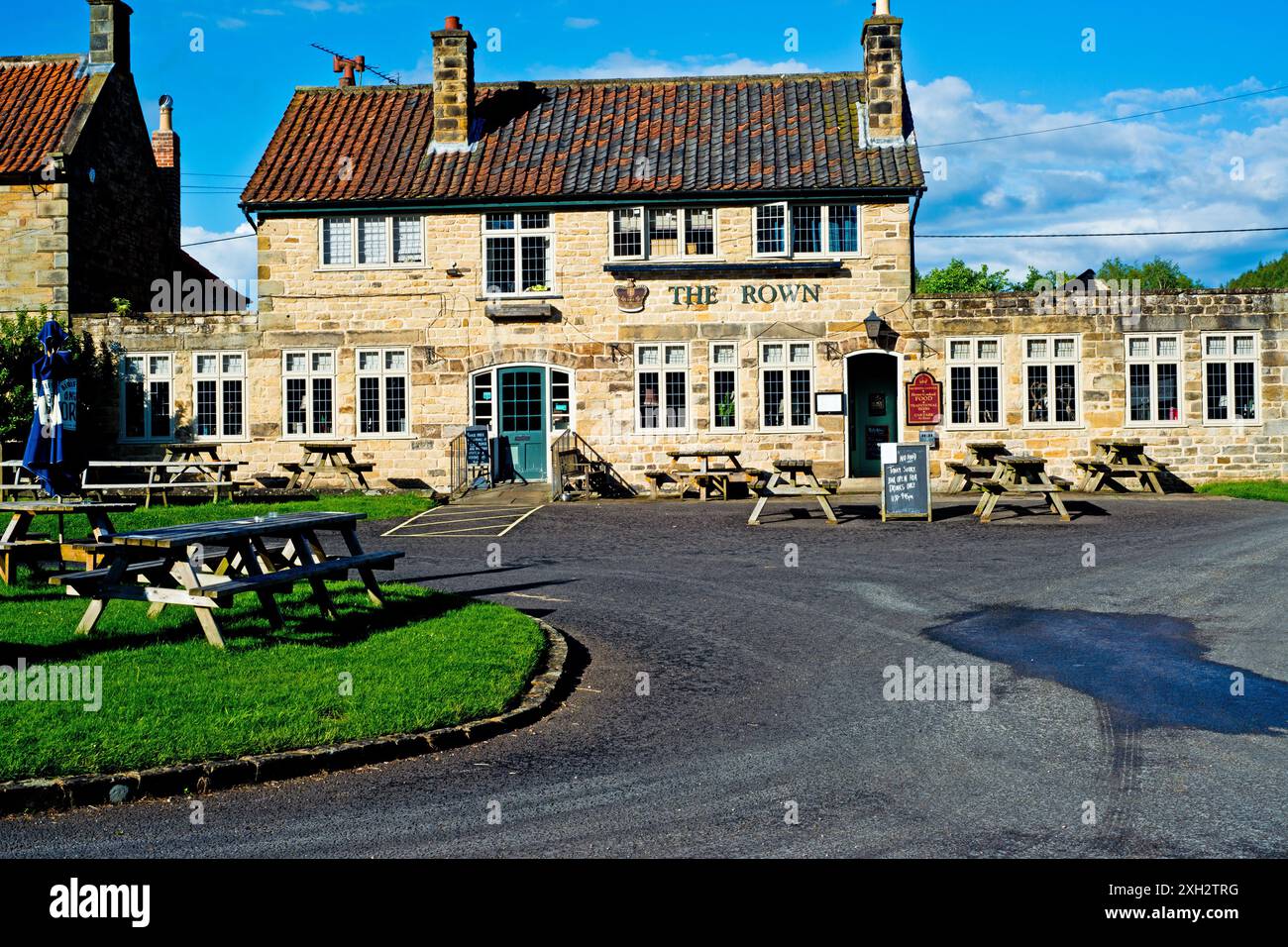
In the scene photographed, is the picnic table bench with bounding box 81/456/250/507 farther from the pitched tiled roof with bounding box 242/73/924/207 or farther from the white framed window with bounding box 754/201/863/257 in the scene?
the white framed window with bounding box 754/201/863/257

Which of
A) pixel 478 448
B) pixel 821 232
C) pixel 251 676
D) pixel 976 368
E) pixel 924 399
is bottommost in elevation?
pixel 251 676

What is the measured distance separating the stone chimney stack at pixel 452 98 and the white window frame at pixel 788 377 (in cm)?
848

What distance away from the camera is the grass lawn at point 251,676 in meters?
6.29

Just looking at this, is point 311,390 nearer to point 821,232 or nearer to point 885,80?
point 821,232

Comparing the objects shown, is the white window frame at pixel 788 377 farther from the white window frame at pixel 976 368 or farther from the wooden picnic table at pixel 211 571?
the wooden picnic table at pixel 211 571

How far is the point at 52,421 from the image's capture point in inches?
486

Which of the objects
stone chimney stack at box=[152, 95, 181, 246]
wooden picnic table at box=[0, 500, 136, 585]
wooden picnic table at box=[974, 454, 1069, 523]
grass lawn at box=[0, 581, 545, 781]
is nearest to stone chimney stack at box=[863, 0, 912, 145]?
wooden picnic table at box=[974, 454, 1069, 523]

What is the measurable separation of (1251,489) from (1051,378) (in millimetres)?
4435

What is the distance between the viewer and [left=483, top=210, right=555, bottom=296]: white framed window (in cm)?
2500

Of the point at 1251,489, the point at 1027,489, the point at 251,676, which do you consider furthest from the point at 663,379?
the point at 251,676

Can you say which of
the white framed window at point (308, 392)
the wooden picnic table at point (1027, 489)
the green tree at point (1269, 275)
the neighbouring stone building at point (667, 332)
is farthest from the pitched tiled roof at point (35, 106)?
the green tree at point (1269, 275)

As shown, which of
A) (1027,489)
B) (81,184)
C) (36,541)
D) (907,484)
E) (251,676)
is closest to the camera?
(251,676)
